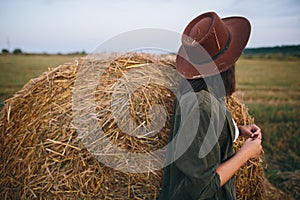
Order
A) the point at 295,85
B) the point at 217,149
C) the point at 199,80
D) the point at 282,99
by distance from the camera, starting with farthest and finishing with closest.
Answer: the point at 295,85 < the point at 282,99 < the point at 199,80 < the point at 217,149

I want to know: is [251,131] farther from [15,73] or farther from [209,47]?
[15,73]

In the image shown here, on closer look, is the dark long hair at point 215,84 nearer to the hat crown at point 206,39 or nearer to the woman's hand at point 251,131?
the hat crown at point 206,39

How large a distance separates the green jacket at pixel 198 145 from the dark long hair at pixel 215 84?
105 millimetres

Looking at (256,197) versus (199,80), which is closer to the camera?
(199,80)

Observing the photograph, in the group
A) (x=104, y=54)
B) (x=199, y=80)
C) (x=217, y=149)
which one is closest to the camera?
(x=217, y=149)

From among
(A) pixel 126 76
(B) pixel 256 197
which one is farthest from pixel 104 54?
(B) pixel 256 197

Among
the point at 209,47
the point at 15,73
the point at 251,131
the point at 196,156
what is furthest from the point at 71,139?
the point at 15,73

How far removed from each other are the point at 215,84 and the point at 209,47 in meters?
0.24

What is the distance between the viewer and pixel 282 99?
474 inches

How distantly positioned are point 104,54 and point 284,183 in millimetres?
3205

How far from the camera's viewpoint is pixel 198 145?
72.5 inches

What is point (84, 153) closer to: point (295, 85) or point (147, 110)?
point (147, 110)

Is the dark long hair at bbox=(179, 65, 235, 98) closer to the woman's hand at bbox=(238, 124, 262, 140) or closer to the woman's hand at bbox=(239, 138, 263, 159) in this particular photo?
the woman's hand at bbox=(239, 138, 263, 159)

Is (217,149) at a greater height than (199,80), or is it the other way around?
(199,80)
